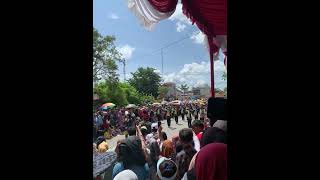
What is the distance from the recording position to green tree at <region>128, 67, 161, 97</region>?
4997 cm

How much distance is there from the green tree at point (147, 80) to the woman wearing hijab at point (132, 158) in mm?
45813

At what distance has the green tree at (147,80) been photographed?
49969 millimetres

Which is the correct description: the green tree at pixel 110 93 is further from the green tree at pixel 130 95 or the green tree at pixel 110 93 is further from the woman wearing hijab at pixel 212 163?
the woman wearing hijab at pixel 212 163

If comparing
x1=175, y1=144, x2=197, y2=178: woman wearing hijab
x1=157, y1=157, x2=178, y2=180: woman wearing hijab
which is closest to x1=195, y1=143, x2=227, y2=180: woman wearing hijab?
x1=157, y1=157, x2=178, y2=180: woman wearing hijab

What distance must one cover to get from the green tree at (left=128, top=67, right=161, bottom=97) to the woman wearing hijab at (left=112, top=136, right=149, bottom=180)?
4581 centimetres

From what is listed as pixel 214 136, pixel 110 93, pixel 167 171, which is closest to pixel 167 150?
pixel 167 171

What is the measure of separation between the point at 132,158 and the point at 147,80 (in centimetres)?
4891

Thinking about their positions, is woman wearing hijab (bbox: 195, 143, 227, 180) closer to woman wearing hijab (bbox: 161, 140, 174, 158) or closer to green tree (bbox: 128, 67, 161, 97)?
woman wearing hijab (bbox: 161, 140, 174, 158)

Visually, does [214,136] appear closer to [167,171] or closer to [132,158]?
[167,171]

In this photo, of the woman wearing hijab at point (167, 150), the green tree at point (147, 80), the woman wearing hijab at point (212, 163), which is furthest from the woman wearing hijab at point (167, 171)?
the green tree at point (147, 80)
